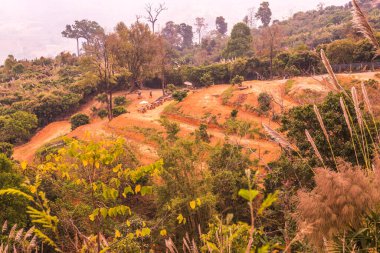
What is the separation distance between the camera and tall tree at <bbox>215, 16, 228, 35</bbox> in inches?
3474

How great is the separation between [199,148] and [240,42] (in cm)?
4300

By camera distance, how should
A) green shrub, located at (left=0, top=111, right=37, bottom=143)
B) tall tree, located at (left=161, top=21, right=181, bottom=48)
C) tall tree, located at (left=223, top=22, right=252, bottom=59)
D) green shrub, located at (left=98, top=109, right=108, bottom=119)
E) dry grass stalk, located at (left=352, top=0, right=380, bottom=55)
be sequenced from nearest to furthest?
dry grass stalk, located at (left=352, top=0, right=380, bottom=55) → green shrub, located at (left=0, top=111, right=37, bottom=143) → green shrub, located at (left=98, top=109, right=108, bottom=119) → tall tree, located at (left=223, top=22, right=252, bottom=59) → tall tree, located at (left=161, top=21, right=181, bottom=48)

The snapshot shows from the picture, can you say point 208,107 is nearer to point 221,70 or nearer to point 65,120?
point 221,70

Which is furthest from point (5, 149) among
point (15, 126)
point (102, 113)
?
point (102, 113)

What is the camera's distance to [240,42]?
52938 mm

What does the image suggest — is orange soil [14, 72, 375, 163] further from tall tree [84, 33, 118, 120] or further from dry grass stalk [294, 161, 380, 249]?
dry grass stalk [294, 161, 380, 249]

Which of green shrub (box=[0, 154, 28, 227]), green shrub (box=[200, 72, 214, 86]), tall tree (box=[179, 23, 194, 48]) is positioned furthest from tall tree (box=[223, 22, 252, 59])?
green shrub (box=[0, 154, 28, 227])

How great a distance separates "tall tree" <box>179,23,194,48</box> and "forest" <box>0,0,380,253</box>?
46.1 ft

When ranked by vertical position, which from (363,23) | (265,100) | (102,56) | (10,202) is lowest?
(10,202)

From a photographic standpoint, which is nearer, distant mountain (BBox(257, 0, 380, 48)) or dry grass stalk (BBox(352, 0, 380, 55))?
dry grass stalk (BBox(352, 0, 380, 55))

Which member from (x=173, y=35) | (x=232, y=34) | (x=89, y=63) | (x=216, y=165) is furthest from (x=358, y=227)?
(x=173, y=35)

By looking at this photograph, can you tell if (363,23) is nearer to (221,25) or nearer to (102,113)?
(102,113)

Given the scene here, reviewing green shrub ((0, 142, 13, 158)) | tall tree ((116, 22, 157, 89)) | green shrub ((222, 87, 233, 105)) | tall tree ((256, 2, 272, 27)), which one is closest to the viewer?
green shrub ((0, 142, 13, 158))

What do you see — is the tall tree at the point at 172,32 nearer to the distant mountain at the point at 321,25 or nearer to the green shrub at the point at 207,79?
the distant mountain at the point at 321,25
